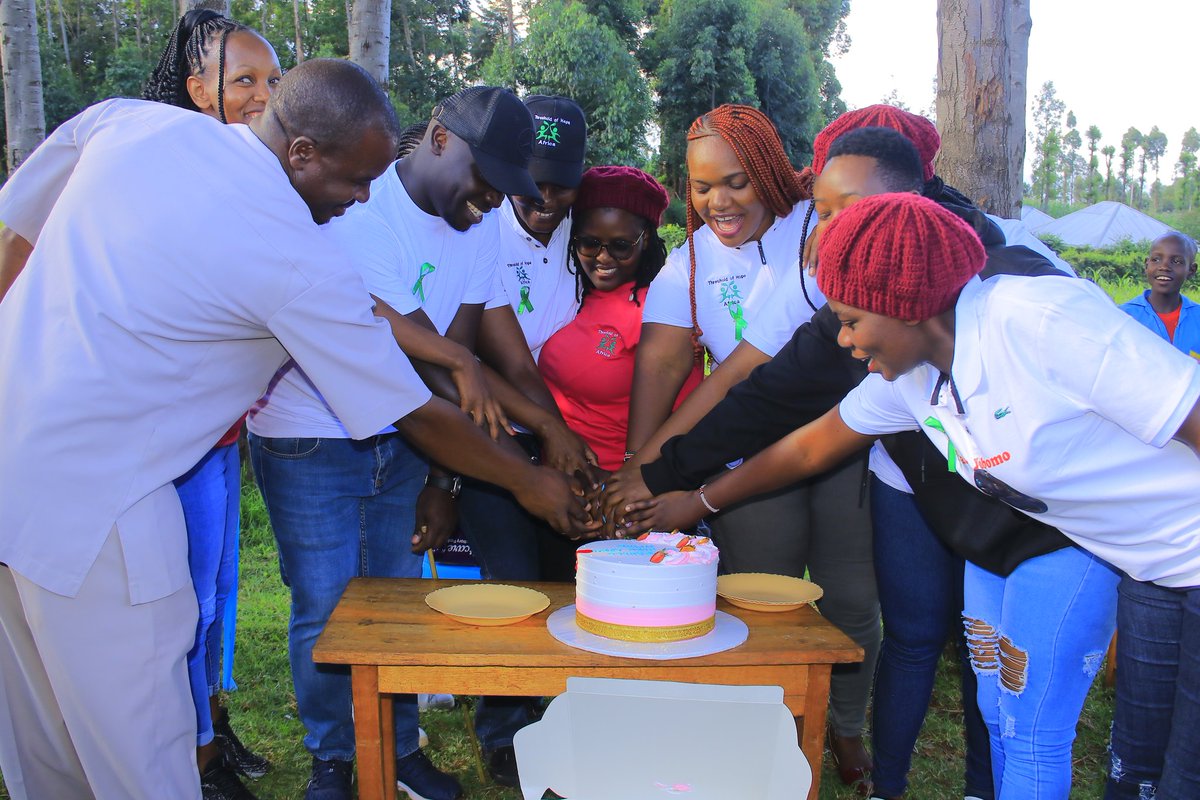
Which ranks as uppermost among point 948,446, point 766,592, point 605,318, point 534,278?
point 534,278

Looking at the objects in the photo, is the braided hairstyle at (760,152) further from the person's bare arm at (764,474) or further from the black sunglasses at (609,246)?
the person's bare arm at (764,474)

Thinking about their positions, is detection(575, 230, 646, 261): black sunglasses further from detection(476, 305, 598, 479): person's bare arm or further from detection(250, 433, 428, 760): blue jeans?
detection(250, 433, 428, 760): blue jeans

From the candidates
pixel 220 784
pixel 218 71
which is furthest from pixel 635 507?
pixel 218 71

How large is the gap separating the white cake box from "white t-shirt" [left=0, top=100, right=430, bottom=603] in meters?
0.94

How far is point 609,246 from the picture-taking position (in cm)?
349

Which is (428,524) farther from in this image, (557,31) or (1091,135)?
(1091,135)

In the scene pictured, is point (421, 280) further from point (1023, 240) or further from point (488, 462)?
point (1023, 240)

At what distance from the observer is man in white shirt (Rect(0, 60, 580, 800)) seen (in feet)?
5.96

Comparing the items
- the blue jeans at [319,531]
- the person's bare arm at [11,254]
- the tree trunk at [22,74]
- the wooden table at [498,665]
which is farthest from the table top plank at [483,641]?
the tree trunk at [22,74]

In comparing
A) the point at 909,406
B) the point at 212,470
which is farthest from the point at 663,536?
the point at 212,470

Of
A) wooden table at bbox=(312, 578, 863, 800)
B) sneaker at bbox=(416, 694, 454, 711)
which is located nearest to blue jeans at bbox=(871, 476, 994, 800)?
wooden table at bbox=(312, 578, 863, 800)

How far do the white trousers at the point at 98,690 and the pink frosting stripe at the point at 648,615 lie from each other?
3.14 feet

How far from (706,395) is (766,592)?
0.76 meters

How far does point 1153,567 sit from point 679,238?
1487 cm
